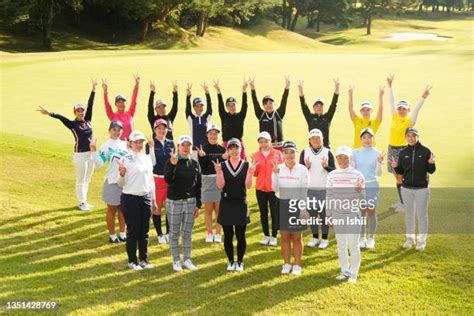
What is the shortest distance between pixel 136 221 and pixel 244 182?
5.68 ft

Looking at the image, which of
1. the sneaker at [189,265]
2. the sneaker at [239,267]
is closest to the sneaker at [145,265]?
the sneaker at [189,265]

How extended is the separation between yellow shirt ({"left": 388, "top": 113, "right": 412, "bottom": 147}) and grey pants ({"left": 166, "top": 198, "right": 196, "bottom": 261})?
480cm

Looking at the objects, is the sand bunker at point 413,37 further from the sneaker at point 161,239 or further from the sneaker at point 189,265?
the sneaker at point 189,265

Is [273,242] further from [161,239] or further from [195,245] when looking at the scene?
[161,239]

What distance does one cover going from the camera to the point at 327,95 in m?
22.6

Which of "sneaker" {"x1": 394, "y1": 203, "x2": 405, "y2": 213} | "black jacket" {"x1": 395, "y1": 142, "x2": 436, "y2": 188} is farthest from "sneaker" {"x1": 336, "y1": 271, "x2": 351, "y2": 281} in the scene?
"sneaker" {"x1": 394, "y1": 203, "x2": 405, "y2": 213}

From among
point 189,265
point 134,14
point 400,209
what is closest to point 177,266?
point 189,265

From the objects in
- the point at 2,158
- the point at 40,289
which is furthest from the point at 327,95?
the point at 40,289

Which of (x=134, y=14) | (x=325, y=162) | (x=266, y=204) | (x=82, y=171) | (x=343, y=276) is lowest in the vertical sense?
(x=343, y=276)

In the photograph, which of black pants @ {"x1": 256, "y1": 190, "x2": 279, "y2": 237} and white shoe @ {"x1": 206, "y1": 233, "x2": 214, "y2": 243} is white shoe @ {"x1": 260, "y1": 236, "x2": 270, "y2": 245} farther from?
white shoe @ {"x1": 206, "y1": 233, "x2": 214, "y2": 243}

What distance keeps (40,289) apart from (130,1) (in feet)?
166

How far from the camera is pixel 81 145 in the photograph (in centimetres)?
1127

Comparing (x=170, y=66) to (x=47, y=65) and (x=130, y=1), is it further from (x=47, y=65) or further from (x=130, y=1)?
(x=130, y=1)

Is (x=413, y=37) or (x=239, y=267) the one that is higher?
(x=413, y=37)
